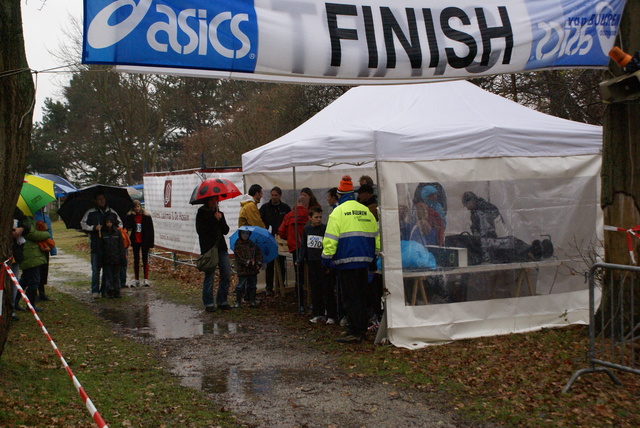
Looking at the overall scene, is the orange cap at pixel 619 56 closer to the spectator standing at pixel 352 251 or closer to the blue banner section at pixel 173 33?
the blue banner section at pixel 173 33

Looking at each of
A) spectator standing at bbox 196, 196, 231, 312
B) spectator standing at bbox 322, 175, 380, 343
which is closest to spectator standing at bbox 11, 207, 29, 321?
spectator standing at bbox 196, 196, 231, 312

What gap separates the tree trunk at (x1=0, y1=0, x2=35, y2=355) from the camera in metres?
5.60

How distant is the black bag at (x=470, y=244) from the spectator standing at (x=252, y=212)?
13.8 ft

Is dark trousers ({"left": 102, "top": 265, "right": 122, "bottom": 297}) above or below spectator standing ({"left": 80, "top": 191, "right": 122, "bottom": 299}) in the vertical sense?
below

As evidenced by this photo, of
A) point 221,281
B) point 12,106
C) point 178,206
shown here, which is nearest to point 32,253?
point 221,281

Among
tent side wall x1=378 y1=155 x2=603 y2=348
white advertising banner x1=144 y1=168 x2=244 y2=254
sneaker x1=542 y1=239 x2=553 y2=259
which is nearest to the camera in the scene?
tent side wall x1=378 y1=155 x2=603 y2=348

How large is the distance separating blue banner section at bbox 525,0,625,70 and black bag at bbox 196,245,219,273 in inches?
237

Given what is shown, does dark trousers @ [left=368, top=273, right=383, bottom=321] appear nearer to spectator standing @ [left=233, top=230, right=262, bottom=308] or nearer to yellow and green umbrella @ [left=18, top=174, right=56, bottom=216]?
spectator standing @ [left=233, top=230, right=262, bottom=308]

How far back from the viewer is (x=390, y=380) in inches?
267

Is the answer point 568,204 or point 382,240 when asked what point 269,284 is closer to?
point 382,240

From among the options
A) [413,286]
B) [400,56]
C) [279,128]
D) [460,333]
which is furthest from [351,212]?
[279,128]

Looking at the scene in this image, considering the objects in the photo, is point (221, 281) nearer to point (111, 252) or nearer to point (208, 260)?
point (208, 260)

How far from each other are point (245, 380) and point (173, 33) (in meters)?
3.59

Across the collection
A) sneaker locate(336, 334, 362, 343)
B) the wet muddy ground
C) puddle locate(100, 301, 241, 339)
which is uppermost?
sneaker locate(336, 334, 362, 343)
